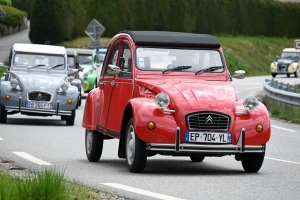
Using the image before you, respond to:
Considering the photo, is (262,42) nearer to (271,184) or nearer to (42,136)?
(42,136)

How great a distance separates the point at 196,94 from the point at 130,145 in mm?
999

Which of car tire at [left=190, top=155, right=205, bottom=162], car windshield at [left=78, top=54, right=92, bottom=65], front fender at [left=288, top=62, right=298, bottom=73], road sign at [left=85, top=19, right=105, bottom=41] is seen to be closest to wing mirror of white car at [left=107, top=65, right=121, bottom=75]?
car tire at [left=190, top=155, right=205, bottom=162]

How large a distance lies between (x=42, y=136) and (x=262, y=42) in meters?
62.6

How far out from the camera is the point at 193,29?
72.7 meters

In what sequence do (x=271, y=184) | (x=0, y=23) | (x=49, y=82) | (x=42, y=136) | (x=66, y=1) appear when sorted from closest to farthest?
(x=271, y=184)
(x=42, y=136)
(x=49, y=82)
(x=66, y=1)
(x=0, y=23)

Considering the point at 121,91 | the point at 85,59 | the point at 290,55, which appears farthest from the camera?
the point at 290,55

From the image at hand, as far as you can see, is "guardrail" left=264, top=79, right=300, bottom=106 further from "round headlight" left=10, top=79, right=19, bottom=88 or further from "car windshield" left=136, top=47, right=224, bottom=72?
"car windshield" left=136, top=47, right=224, bottom=72

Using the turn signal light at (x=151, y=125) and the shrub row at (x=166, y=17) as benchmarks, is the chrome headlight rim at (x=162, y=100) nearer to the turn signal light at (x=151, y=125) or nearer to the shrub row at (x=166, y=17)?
the turn signal light at (x=151, y=125)

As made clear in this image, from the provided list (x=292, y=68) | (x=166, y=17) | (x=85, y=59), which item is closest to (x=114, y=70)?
(x=85, y=59)

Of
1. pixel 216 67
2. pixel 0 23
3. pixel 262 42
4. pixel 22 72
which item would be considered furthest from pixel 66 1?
pixel 216 67

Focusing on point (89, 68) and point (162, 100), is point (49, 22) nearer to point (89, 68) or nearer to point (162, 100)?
point (89, 68)

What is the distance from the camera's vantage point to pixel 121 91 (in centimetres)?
1183

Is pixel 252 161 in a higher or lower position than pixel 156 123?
lower

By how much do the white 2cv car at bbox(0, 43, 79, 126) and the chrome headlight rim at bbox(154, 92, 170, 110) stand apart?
9.36 meters
